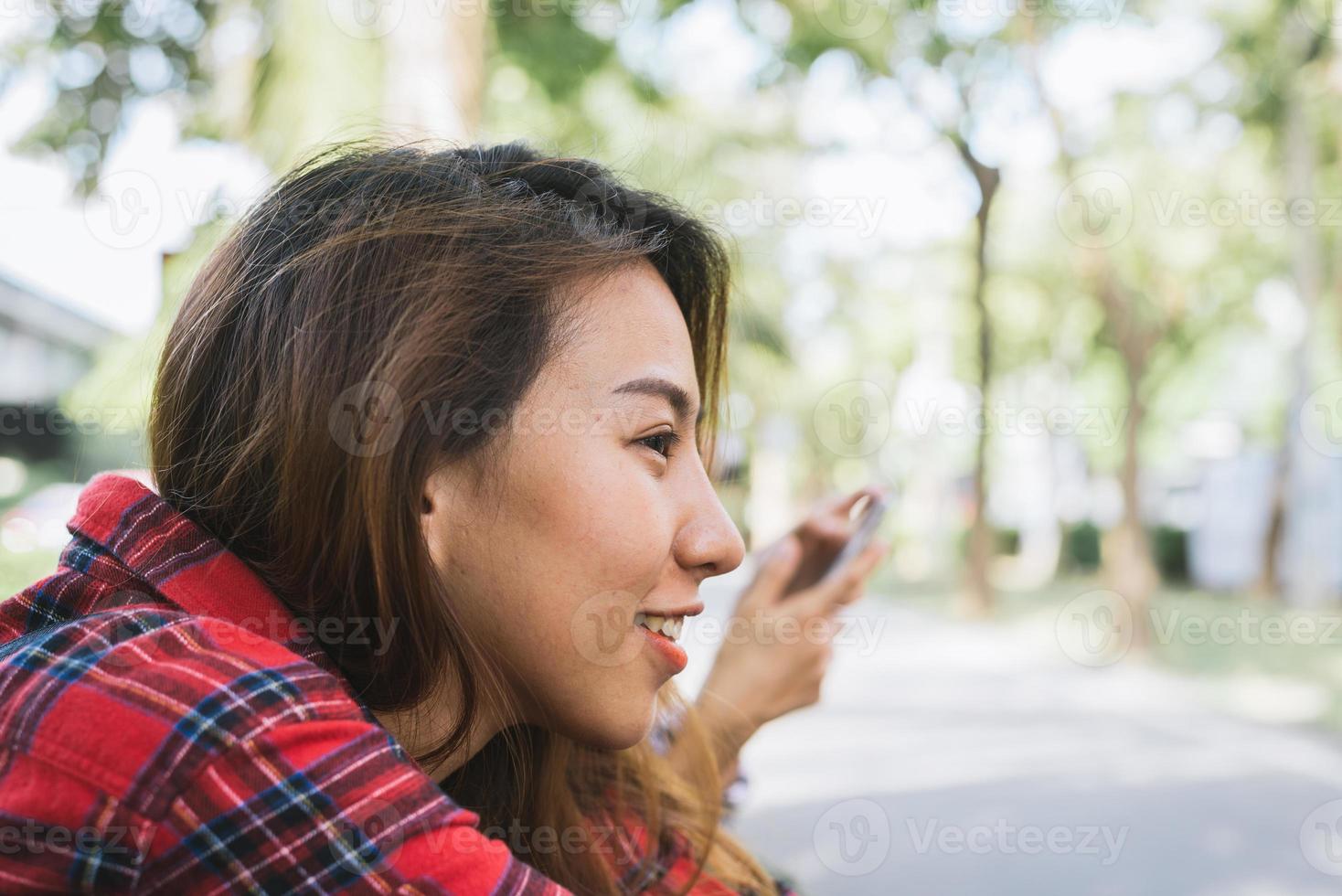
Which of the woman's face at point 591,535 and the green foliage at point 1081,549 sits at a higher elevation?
the woman's face at point 591,535

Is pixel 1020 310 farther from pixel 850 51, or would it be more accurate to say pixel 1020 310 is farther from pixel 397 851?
pixel 397 851

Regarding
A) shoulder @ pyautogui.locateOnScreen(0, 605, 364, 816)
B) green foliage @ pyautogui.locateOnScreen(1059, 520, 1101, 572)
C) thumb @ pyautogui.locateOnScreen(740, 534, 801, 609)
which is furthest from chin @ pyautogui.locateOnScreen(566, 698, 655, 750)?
green foliage @ pyautogui.locateOnScreen(1059, 520, 1101, 572)

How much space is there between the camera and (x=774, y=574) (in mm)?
2227

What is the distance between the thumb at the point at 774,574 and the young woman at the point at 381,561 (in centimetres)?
64

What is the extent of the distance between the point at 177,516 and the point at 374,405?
0.71 ft

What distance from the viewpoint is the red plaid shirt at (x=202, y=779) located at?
33.7 inches

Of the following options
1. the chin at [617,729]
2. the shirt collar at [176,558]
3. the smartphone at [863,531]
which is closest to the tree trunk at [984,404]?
the smartphone at [863,531]

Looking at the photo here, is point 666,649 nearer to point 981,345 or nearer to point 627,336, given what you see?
point 627,336

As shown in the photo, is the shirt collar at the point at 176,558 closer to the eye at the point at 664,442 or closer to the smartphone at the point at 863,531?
the eye at the point at 664,442

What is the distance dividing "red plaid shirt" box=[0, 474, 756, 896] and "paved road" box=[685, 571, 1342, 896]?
322 cm

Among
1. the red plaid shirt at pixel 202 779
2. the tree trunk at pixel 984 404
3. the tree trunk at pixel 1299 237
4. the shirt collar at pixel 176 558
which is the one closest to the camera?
the red plaid shirt at pixel 202 779

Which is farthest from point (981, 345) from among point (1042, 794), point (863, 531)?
point (863, 531)

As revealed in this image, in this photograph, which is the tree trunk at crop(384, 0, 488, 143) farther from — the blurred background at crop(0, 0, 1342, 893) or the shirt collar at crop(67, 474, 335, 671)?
the shirt collar at crop(67, 474, 335, 671)

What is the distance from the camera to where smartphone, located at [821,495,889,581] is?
2229mm
